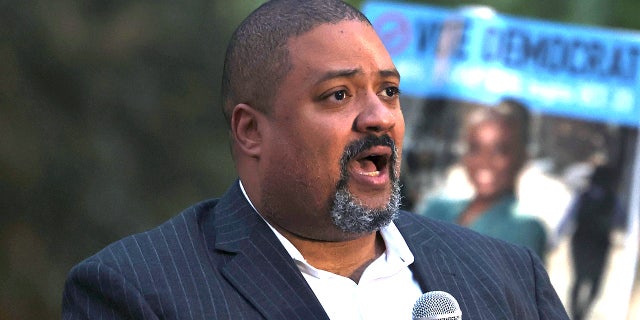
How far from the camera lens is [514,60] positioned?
20.1ft

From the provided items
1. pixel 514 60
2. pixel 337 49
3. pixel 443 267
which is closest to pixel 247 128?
pixel 337 49

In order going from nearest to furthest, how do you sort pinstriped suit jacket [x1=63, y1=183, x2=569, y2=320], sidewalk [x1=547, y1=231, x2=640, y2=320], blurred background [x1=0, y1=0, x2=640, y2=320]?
pinstriped suit jacket [x1=63, y1=183, x2=569, y2=320] → sidewalk [x1=547, y1=231, x2=640, y2=320] → blurred background [x1=0, y1=0, x2=640, y2=320]

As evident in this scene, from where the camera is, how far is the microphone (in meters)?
2.88

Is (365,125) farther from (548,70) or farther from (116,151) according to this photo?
(116,151)

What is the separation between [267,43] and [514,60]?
3.00 meters

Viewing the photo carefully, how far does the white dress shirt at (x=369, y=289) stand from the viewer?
335 cm

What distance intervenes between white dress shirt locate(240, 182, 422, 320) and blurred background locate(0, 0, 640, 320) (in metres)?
3.78

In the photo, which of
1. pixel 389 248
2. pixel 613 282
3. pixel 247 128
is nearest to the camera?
pixel 247 128

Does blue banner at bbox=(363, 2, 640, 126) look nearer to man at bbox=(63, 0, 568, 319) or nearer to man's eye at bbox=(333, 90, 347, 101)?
man at bbox=(63, 0, 568, 319)

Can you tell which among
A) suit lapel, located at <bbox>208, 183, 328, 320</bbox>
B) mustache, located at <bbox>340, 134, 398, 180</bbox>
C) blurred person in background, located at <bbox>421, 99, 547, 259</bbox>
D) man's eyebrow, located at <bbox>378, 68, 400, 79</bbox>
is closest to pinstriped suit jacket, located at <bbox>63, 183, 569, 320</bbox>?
suit lapel, located at <bbox>208, 183, 328, 320</bbox>

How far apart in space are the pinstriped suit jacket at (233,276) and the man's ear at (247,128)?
0.57 ft

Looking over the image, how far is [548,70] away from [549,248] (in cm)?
102

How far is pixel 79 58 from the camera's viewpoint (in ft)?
23.3

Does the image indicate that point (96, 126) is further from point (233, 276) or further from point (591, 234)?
point (233, 276)
